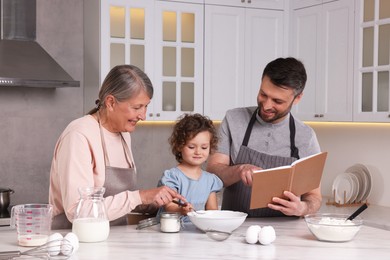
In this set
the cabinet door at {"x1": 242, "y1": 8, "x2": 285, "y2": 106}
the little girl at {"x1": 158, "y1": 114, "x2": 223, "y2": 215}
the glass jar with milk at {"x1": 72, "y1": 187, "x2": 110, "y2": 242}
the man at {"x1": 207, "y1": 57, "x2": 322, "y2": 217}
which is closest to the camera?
the glass jar with milk at {"x1": 72, "y1": 187, "x2": 110, "y2": 242}

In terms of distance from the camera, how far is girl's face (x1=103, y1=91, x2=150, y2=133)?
98.3 inches

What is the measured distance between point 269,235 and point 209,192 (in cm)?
60

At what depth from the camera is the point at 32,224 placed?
2115mm

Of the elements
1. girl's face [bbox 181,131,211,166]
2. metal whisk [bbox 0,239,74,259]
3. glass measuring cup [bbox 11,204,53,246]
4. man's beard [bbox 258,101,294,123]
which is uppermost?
man's beard [bbox 258,101,294,123]

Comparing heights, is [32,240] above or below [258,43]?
below

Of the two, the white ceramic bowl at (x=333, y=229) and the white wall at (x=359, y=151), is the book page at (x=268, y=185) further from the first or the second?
the white wall at (x=359, y=151)

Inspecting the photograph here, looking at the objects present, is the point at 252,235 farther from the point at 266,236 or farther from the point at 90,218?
the point at 90,218

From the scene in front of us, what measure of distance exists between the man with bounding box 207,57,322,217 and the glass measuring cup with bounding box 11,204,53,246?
965 mm

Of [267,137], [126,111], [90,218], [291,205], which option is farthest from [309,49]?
[90,218]

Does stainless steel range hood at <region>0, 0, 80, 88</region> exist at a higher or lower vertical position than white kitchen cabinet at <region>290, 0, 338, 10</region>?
lower

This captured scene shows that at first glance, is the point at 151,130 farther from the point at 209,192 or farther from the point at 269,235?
the point at 269,235

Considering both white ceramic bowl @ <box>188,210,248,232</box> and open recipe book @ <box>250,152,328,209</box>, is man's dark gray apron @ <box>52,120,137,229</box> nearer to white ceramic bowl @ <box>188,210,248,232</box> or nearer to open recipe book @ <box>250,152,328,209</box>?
white ceramic bowl @ <box>188,210,248,232</box>

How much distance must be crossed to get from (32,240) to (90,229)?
7.8 inches

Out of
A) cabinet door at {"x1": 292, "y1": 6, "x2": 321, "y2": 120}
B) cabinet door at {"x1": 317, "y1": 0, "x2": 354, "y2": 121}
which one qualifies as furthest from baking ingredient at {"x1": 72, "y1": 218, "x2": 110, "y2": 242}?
cabinet door at {"x1": 292, "y1": 6, "x2": 321, "y2": 120}
